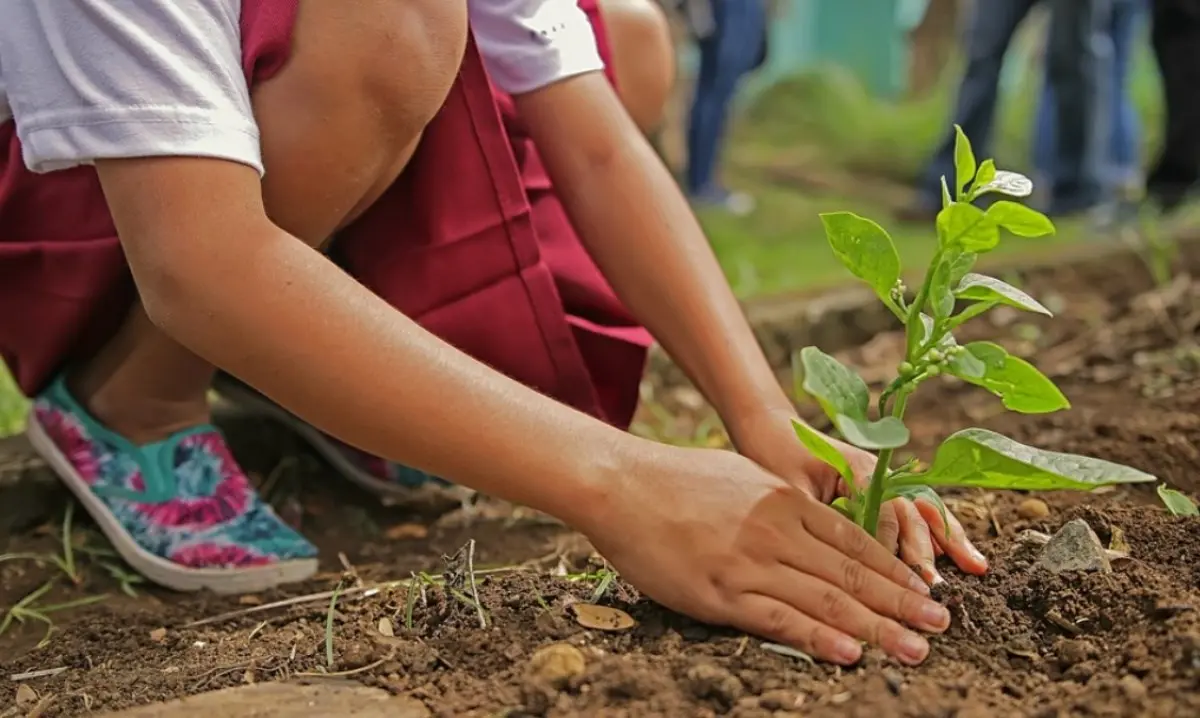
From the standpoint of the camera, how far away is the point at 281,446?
5.98ft

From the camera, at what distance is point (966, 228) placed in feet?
3.02

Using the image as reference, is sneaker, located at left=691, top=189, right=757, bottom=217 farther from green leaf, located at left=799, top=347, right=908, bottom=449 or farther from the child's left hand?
green leaf, located at left=799, top=347, right=908, bottom=449

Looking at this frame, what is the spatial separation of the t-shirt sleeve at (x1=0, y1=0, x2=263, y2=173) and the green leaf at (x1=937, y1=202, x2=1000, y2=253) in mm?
548

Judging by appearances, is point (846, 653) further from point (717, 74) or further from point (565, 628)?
point (717, 74)

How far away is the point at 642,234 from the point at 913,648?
61 centimetres

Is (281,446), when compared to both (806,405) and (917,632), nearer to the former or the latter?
(806,405)

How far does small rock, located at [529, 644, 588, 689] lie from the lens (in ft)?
3.05

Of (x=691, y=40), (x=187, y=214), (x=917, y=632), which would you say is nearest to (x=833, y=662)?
(x=917, y=632)

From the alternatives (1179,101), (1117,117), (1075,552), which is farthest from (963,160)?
(1117,117)

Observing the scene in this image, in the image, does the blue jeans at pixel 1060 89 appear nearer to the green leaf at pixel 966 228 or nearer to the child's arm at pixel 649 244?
the child's arm at pixel 649 244

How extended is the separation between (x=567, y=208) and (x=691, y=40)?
3.15m

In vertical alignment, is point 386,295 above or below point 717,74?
above

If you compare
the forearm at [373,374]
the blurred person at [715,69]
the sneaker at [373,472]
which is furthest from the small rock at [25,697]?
the blurred person at [715,69]

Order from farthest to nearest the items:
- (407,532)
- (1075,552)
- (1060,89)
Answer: (1060,89)
(407,532)
(1075,552)
